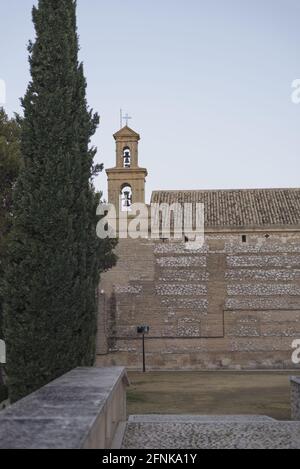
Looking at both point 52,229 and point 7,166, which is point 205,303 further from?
point 52,229

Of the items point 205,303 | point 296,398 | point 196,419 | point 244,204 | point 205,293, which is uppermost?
point 244,204

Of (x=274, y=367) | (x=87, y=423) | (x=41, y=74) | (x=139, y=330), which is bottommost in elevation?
(x=274, y=367)

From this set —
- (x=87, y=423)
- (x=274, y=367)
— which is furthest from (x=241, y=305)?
(x=87, y=423)

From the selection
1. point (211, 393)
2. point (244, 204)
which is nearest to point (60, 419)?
point (211, 393)

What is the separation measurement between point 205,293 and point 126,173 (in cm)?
637

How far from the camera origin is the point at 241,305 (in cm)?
2517

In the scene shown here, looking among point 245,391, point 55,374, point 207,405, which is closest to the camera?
point 55,374

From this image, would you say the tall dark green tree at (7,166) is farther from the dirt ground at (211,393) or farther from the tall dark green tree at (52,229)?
the dirt ground at (211,393)

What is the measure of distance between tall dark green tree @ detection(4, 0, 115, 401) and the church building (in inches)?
495

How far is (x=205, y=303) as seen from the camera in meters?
25.2

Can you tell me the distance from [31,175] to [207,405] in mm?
7500

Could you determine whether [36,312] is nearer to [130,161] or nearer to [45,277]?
[45,277]

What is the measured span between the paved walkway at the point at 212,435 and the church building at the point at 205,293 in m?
15.8
